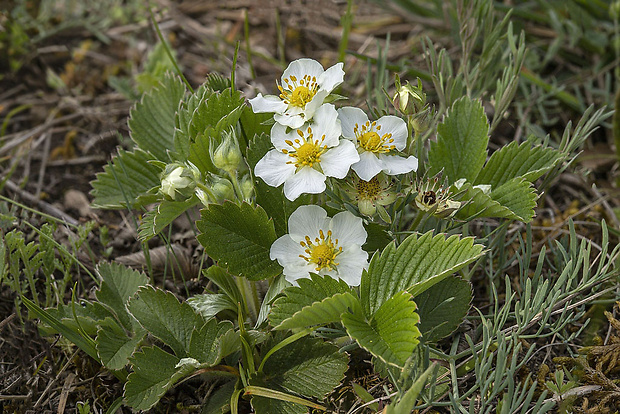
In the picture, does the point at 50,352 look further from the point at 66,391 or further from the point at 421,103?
the point at 421,103

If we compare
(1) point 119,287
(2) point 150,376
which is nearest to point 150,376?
(2) point 150,376

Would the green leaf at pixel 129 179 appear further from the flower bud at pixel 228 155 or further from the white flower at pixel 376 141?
the white flower at pixel 376 141

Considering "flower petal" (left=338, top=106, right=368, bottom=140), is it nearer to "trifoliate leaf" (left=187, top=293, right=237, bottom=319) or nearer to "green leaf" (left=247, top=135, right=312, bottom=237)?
"green leaf" (left=247, top=135, right=312, bottom=237)

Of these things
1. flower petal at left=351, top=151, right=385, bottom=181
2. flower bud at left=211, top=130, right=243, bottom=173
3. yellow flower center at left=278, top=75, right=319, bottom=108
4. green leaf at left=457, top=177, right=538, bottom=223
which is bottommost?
green leaf at left=457, top=177, right=538, bottom=223

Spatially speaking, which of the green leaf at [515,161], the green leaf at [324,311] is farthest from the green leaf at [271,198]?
the green leaf at [515,161]

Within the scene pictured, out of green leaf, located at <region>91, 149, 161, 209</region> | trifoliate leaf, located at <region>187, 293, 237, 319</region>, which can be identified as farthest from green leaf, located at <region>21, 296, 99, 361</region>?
green leaf, located at <region>91, 149, 161, 209</region>

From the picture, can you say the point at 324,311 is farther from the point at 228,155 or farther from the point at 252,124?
the point at 252,124
